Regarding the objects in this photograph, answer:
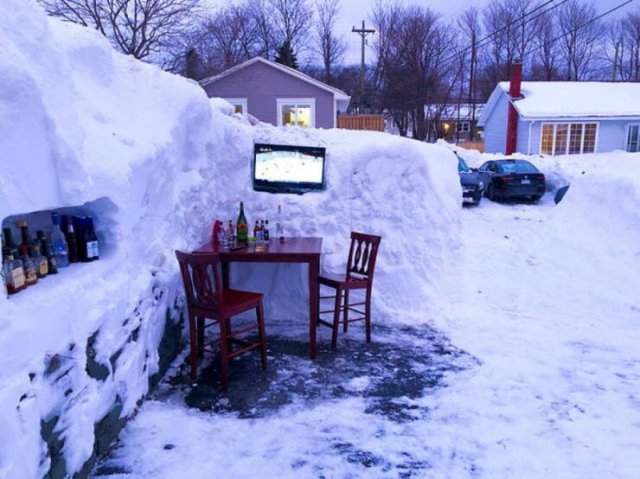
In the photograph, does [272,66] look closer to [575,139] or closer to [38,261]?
[575,139]

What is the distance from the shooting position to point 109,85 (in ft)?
12.0

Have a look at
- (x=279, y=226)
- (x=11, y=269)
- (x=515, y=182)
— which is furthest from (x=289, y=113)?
(x=11, y=269)

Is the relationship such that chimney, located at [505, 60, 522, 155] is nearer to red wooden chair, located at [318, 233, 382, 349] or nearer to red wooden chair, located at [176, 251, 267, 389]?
red wooden chair, located at [318, 233, 382, 349]

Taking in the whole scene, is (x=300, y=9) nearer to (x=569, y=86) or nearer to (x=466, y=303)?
(x=569, y=86)

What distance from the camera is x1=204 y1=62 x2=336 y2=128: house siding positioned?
16922mm

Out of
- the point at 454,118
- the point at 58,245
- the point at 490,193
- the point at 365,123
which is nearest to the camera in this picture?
the point at 58,245

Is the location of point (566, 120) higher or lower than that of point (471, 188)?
higher

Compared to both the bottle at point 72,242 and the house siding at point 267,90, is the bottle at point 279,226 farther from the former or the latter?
the house siding at point 267,90

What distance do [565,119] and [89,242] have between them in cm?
2048

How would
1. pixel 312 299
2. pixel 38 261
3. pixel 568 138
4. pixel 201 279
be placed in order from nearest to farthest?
1. pixel 38 261
2. pixel 201 279
3. pixel 312 299
4. pixel 568 138

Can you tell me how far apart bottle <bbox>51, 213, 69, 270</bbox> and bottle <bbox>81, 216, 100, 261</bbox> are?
0.34 feet

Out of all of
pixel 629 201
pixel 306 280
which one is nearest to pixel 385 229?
pixel 306 280

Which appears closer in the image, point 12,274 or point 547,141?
point 12,274

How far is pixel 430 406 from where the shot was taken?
12.0 ft
